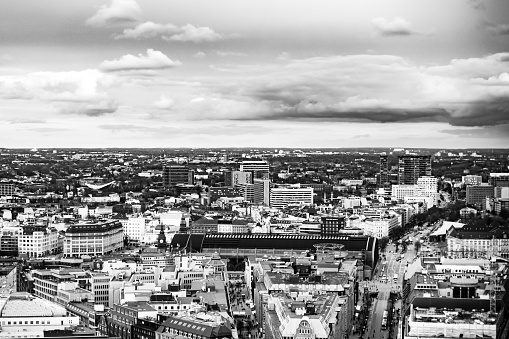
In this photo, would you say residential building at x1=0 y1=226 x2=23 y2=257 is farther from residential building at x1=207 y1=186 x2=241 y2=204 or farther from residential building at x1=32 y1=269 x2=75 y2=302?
residential building at x1=207 y1=186 x2=241 y2=204

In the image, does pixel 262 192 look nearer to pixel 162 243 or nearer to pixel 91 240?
pixel 91 240

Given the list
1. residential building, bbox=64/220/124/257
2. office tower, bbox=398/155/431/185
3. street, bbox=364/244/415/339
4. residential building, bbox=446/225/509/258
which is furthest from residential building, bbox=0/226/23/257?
office tower, bbox=398/155/431/185

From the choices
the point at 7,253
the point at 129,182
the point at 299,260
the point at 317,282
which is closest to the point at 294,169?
the point at 129,182

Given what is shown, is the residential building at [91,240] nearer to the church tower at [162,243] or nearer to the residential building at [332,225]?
the church tower at [162,243]

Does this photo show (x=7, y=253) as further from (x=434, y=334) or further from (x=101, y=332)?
(x=434, y=334)

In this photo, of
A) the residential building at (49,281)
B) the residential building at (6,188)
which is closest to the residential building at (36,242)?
the residential building at (49,281)
